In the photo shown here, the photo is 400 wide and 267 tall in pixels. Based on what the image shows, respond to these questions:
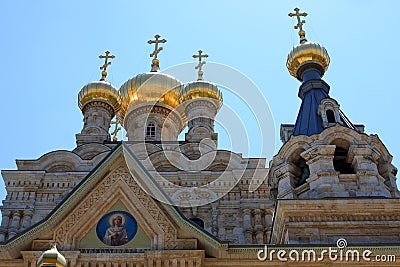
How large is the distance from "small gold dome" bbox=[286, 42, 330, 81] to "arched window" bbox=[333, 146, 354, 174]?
13.4 ft

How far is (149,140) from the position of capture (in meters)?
22.8

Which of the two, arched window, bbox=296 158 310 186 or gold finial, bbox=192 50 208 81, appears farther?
gold finial, bbox=192 50 208 81

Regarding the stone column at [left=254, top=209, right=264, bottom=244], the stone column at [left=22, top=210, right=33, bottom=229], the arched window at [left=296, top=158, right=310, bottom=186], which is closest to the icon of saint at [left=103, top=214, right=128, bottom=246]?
the arched window at [left=296, top=158, right=310, bottom=186]

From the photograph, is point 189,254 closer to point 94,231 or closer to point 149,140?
point 94,231

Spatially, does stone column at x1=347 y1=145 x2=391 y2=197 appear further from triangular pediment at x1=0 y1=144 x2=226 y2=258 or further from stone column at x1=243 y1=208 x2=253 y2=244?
stone column at x1=243 y1=208 x2=253 y2=244

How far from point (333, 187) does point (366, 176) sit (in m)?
0.78

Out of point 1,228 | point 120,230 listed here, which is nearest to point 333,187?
point 120,230

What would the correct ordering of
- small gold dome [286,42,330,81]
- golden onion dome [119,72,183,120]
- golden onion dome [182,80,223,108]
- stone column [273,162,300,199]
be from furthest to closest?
golden onion dome [119,72,183,120], golden onion dome [182,80,223,108], small gold dome [286,42,330,81], stone column [273,162,300,199]

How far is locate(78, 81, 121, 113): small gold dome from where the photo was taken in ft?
79.3

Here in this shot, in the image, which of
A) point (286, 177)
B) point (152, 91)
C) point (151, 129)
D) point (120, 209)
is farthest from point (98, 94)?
point (120, 209)

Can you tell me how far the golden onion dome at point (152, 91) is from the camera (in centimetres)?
2380

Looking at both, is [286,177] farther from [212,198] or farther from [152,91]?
[152,91]

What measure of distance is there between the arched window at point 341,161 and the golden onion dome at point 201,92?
9.66 m

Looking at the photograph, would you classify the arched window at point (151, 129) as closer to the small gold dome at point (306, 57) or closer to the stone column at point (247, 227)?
the stone column at point (247, 227)
